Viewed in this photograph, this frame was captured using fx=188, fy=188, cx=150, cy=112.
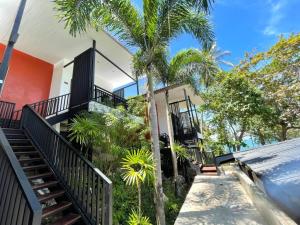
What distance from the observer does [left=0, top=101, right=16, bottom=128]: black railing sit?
25.8 feet

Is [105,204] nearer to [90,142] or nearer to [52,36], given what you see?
[90,142]

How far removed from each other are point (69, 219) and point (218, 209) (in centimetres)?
384

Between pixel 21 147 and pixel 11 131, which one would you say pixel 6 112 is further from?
pixel 21 147

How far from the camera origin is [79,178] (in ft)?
14.2

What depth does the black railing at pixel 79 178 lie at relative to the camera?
389cm

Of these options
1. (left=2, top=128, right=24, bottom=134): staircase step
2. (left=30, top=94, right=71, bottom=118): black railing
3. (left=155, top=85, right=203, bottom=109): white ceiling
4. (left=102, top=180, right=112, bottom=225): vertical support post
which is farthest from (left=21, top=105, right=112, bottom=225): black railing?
(left=155, top=85, right=203, bottom=109): white ceiling

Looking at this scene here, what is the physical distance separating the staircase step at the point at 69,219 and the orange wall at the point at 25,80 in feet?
24.5

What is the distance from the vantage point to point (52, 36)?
30.0 feet

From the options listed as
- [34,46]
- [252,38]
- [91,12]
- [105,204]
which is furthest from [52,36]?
[252,38]

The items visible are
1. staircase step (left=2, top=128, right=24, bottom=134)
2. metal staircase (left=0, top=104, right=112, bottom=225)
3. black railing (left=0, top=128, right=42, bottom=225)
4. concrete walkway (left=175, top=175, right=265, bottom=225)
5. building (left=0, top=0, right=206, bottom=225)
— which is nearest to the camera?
black railing (left=0, top=128, right=42, bottom=225)

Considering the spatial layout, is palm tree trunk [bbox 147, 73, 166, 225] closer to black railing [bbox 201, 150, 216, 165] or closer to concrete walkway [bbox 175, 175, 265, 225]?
concrete walkway [bbox 175, 175, 265, 225]

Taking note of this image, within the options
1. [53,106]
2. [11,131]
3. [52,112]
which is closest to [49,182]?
[11,131]

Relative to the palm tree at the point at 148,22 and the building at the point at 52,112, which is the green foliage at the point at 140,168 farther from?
the building at the point at 52,112

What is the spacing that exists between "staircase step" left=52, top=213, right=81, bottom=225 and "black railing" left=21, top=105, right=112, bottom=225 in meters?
0.14
